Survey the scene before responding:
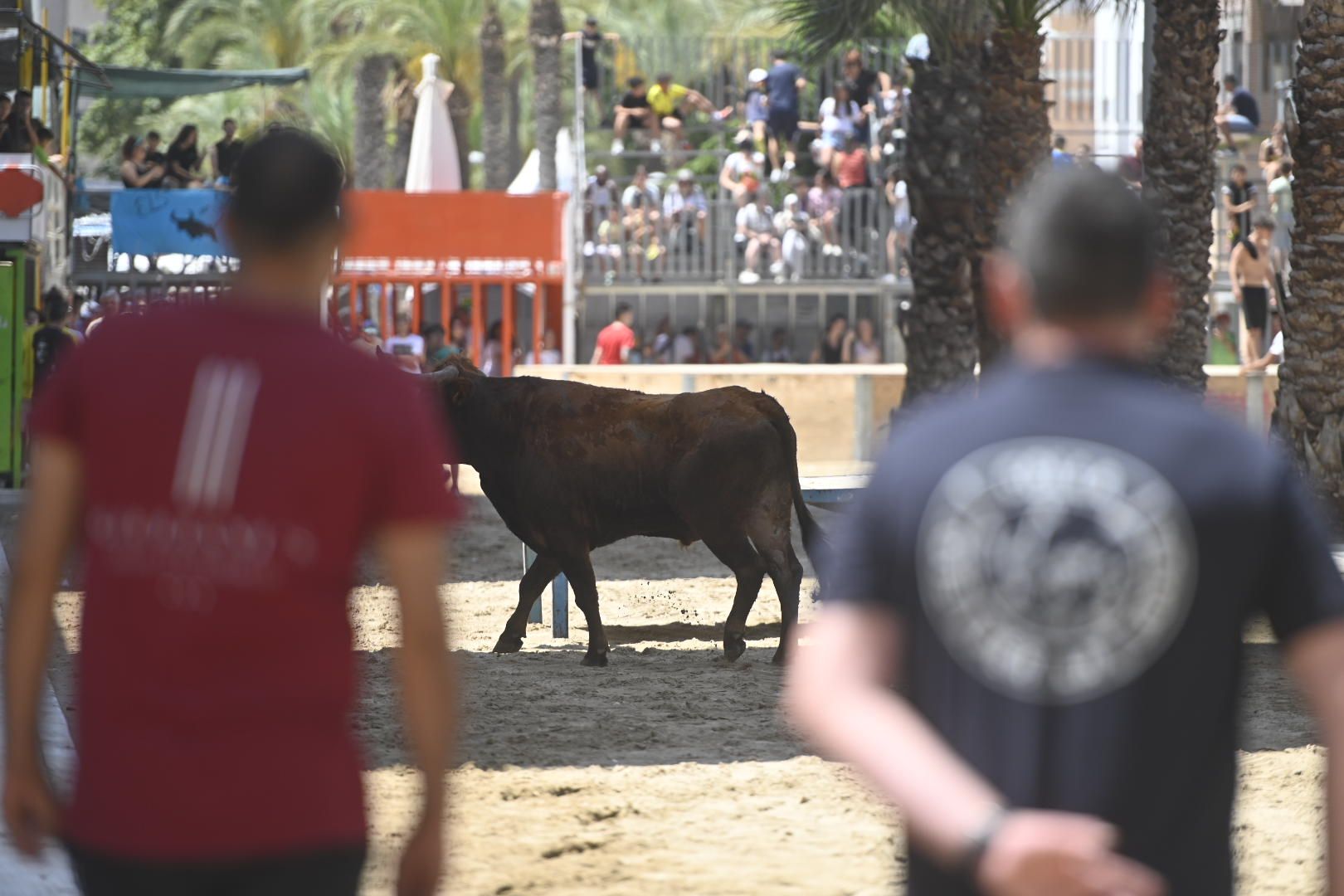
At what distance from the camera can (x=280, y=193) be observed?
2.82 metres

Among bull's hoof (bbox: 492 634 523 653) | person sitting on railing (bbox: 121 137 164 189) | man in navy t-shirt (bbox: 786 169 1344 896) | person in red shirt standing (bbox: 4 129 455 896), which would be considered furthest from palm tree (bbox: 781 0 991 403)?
man in navy t-shirt (bbox: 786 169 1344 896)

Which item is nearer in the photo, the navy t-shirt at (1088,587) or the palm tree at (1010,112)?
the navy t-shirt at (1088,587)

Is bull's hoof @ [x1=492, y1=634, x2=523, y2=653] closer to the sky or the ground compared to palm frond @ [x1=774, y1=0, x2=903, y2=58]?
closer to the ground

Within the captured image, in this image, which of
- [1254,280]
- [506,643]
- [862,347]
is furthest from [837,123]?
[506,643]

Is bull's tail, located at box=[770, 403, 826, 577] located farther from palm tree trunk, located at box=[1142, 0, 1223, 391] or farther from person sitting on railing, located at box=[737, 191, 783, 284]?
person sitting on railing, located at box=[737, 191, 783, 284]

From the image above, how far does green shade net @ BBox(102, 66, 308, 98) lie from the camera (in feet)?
83.8

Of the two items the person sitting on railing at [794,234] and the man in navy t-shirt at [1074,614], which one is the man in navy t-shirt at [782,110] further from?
the man in navy t-shirt at [1074,614]

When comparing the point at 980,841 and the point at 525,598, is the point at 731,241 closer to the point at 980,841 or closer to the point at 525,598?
the point at 525,598

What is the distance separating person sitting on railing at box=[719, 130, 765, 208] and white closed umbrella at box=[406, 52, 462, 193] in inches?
180

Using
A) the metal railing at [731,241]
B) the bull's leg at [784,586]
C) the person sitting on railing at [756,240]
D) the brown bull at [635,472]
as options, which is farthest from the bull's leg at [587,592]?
the person sitting on railing at [756,240]

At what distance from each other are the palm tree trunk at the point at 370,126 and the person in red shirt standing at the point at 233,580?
118 ft

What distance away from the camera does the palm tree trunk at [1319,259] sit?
13.0m

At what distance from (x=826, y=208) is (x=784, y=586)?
1746cm

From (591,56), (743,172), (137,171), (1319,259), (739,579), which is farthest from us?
(591,56)
